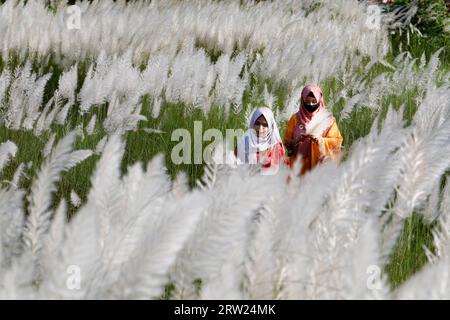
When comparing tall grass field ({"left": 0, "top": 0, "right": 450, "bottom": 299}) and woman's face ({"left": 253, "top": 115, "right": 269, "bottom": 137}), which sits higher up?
tall grass field ({"left": 0, "top": 0, "right": 450, "bottom": 299})

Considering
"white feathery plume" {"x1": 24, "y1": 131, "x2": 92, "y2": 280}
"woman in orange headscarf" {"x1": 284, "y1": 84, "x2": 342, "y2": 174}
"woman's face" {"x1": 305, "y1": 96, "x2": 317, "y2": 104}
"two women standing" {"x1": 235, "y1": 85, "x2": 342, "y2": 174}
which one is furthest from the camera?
"woman's face" {"x1": 305, "y1": 96, "x2": 317, "y2": 104}

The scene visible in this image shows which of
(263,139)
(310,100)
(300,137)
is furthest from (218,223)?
(310,100)

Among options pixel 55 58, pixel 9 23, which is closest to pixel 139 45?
pixel 55 58

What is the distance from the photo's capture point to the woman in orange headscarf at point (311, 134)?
3213mm

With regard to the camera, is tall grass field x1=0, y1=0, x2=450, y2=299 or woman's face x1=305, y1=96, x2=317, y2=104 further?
woman's face x1=305, y1=96, x2=317, y2=104

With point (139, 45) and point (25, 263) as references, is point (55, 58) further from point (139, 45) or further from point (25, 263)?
point (25, 263)

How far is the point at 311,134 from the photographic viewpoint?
316 centimetres

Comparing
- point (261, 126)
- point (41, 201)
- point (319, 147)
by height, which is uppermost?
point (41, 201)

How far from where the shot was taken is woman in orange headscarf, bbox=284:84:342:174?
3.21 meters

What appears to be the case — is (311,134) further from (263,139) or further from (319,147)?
(263,139)

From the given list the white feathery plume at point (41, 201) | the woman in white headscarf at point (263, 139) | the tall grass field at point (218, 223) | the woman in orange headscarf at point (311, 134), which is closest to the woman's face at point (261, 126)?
the woman in white headscarf at point (263, 139)

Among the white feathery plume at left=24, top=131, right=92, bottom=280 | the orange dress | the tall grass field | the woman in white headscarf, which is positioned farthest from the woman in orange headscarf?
the white feathery plume at left=24, top=131, right=92, bottom=280

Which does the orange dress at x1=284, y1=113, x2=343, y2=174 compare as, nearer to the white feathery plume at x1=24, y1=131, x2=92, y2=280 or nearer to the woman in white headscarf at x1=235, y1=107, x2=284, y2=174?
the woman in white headscarf at x1=235, y1=107, x2=284, y2=174
